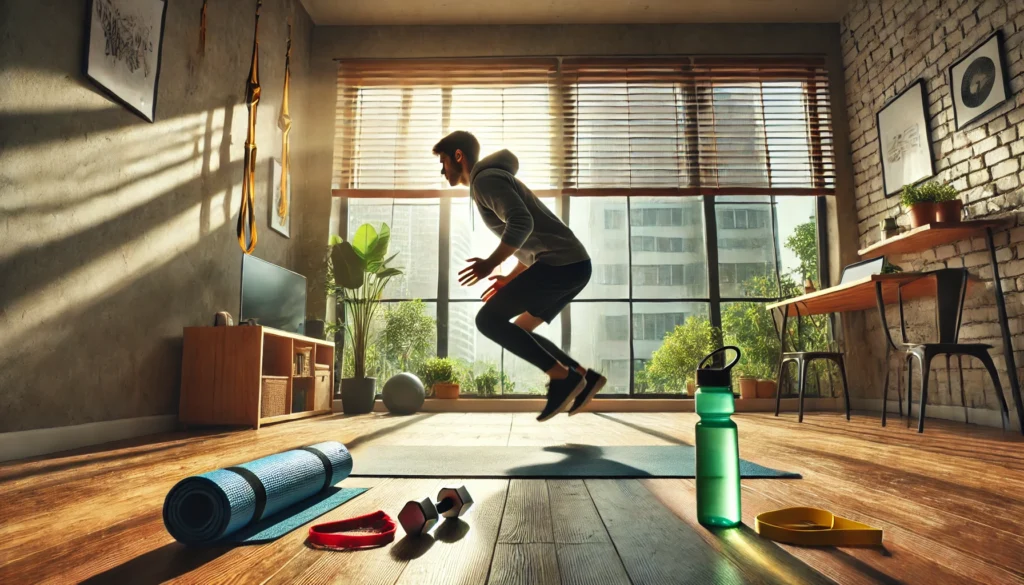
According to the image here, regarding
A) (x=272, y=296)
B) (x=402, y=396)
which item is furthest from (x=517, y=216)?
(x=402, y=396)

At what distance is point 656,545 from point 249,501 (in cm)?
64

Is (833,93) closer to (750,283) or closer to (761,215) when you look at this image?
(761,215)

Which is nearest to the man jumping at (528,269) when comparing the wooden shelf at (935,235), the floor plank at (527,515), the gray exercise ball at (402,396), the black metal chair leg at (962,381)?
the floor plank at (527,515)

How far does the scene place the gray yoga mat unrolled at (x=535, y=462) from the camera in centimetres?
162

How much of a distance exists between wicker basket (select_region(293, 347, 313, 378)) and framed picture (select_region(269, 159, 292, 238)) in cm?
105

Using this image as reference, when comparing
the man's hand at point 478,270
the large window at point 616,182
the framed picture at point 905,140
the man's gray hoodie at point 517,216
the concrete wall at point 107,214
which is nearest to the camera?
the concrete wall at point 107,214

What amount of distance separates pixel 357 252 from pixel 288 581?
161 inches

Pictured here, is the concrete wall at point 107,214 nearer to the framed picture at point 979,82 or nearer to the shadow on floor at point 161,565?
the shadow on floor at point 161,565

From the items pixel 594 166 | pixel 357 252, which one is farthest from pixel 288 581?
pixel 594 166

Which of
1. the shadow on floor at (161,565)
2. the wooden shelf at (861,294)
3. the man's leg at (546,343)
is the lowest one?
the shadow on floor at (161,565)

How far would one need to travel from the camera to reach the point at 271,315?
13.1ft

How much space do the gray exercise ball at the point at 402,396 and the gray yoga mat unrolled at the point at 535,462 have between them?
217 cm

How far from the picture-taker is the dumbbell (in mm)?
965

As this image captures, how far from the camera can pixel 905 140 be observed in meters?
4.36
